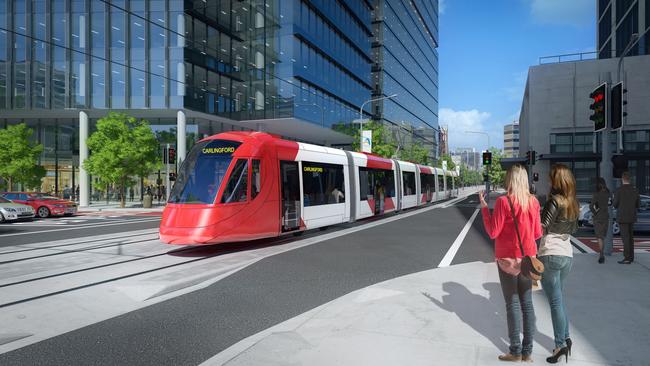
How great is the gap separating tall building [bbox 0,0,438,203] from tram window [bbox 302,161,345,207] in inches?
679

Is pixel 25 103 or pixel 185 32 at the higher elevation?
pixel 185 32

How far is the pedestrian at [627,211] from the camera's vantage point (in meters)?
7.98

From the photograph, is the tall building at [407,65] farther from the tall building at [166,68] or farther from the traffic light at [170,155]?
the traffic light at [170,155]

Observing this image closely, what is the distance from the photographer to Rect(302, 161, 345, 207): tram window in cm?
1250

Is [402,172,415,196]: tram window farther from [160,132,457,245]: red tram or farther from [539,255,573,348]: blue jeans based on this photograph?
[539,255,573,348]: blue jeans

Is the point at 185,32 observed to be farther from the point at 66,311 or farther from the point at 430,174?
the point at 66,311

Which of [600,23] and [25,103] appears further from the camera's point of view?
[600,23]

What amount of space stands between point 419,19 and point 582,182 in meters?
55.2

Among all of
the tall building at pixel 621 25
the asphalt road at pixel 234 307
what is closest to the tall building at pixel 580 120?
the tall building at pixel 621 25

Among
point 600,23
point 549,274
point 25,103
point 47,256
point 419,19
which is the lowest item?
point 47,256

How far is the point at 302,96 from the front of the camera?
3234 centimetres

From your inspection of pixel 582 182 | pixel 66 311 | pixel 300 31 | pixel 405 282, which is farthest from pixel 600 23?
pixel 66 311

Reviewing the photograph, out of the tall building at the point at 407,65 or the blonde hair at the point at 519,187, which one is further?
the tall building at the point at 407,65

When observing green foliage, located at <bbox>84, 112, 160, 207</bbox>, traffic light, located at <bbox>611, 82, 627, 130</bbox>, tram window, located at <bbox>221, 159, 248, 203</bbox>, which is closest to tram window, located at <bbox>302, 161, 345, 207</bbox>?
tram window, located at <bbox>221, 159, 248, 203</bbox>
